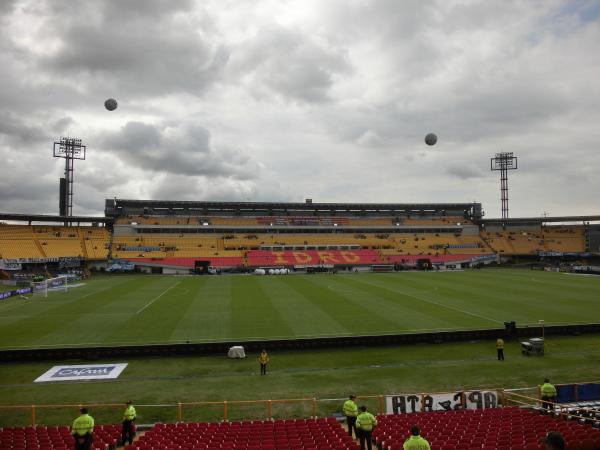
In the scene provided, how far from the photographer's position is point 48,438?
11.6 metres

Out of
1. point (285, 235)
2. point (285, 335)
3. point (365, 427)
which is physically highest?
point (285, 235)

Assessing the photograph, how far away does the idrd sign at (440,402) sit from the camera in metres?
15.3

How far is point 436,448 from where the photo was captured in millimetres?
10062

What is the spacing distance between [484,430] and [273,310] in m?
26.4

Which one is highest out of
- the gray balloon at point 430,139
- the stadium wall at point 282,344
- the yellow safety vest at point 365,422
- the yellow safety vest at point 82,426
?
the gray balloon at point 430,139

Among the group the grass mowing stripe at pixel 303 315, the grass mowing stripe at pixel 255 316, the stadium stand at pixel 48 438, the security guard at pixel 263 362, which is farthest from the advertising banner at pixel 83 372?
the grass mowing stripe at pixel 303 315

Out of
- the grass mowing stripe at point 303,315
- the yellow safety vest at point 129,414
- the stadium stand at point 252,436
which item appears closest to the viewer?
the stadium stand at point 252,436

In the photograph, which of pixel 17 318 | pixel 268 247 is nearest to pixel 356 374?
pixel 17 318

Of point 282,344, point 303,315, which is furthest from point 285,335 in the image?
point 303,315

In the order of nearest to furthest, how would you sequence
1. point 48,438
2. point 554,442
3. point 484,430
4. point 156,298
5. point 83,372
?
point 554,442, point 48,438, point 484,430, point 83,372, point 156,298

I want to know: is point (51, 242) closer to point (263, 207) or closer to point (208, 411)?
point (263, 207)

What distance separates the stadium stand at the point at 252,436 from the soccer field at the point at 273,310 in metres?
14.9

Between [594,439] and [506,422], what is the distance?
254 cm

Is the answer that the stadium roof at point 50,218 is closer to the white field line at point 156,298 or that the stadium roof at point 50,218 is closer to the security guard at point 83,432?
the white field line at point 156,298
